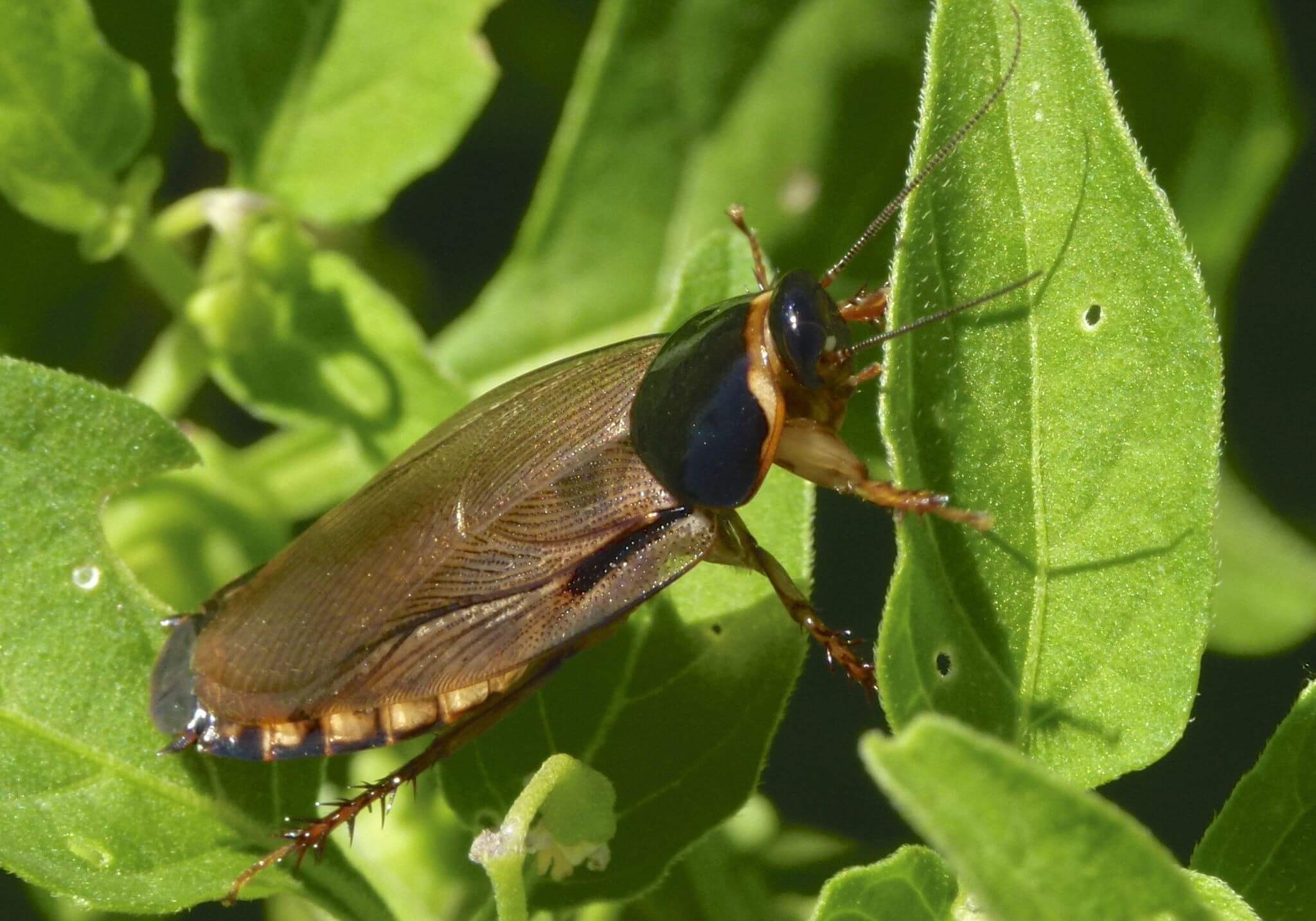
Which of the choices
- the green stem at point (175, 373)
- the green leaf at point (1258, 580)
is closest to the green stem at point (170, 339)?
the green stem at point (175, 373)

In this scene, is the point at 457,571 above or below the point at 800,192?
below

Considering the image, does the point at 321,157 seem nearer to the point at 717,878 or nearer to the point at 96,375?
the point at 96,375

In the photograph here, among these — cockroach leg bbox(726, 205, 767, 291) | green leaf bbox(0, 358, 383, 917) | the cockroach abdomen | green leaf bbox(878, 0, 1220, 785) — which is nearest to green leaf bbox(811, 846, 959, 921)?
green leaf bbox(878, 0, 1220, 785)

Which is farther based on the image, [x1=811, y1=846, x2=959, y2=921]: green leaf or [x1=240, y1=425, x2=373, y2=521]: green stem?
[x1=240, y1=425, x2=373, y2=521]: green stem

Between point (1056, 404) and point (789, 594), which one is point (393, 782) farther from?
point (1056, 404)

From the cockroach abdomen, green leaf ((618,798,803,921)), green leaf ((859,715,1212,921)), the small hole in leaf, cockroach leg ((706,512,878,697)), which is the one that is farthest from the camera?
green leaf ((618,798,803,921))

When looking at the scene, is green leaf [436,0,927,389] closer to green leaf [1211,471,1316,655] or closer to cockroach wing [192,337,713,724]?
cockroach wing [192,337,713,724]

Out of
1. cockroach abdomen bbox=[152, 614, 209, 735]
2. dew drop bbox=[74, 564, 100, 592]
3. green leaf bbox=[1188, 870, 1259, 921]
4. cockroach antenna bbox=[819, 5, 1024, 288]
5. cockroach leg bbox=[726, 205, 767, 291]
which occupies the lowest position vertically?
cockroach abdomen bbox=[152, 614, 209, 735]

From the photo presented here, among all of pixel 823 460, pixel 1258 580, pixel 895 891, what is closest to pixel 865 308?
pixel 823 460
